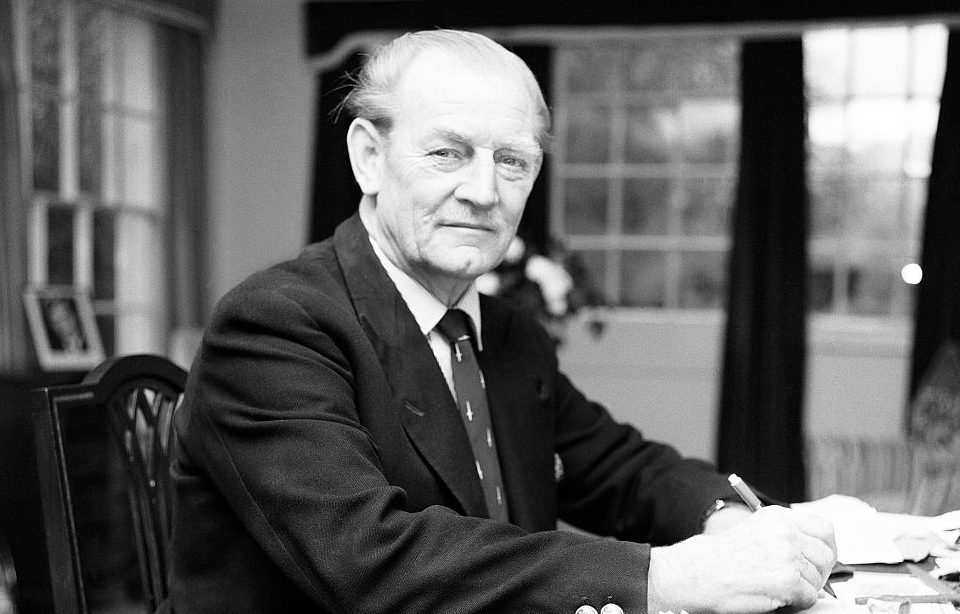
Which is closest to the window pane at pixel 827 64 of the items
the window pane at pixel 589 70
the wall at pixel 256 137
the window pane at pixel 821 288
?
the window pane at pixel 821 288

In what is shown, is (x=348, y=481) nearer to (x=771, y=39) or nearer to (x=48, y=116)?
(x=48, y=116)

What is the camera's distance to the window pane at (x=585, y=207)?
6070mm

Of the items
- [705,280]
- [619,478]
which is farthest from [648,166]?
[619,478]

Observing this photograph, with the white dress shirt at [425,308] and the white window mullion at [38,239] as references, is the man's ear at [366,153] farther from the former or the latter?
the white window mullion at [38,239]

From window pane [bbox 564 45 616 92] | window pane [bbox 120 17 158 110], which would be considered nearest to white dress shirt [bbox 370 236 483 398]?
window pane [bbox 120 17 158 110]

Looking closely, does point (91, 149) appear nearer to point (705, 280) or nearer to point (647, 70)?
point (647, 70)

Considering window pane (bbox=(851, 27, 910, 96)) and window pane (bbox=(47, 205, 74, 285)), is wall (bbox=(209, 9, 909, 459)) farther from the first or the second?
window pane (bbox=(851, 27, 910, 96))

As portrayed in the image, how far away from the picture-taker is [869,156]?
5.73m

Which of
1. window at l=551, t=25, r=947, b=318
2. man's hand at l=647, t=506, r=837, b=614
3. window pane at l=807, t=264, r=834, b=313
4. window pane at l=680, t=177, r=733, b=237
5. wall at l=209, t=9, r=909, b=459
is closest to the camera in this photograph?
man's hand at l=647, t=506, r=837, b=614

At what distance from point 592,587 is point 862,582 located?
41 centimetres

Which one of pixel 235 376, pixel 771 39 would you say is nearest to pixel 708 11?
pixel 771 39

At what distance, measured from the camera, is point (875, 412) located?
555 cm

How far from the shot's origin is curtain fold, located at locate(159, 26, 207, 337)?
5.59 meters

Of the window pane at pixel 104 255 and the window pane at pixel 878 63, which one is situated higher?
the window pane at pixel 878 63
